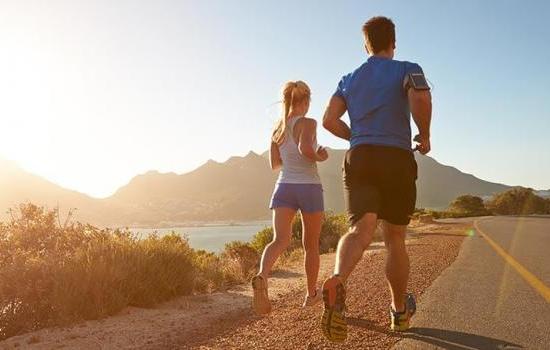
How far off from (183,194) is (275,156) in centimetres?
17351

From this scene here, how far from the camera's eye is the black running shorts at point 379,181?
3656mm

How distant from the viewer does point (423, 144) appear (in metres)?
3.75

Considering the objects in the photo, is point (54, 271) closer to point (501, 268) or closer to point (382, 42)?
point (382, 42)

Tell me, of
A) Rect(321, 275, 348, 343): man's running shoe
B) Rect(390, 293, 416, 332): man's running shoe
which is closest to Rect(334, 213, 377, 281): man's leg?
Rect(321, 275, 348, 343): man's running shoe

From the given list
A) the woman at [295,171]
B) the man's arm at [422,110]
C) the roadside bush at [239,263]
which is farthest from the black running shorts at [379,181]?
the roadside bush at [239,263]

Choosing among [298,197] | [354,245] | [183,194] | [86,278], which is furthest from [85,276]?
[183,194]

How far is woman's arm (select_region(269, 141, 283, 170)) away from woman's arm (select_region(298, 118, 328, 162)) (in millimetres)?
352

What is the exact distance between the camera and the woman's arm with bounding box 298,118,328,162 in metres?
4.90

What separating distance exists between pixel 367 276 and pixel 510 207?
247 ft

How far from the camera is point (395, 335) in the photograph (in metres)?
4.27

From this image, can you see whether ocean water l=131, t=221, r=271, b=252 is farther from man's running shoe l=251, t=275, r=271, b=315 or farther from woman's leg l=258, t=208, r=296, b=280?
man's running shoe l=251, t=275, r=271, b=315

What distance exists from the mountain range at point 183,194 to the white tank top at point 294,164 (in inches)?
2048

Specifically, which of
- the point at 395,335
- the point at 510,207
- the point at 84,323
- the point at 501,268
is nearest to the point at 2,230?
the point at 84,323

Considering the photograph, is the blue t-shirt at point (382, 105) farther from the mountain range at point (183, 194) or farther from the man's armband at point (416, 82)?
the mountain range at point (183, 194)
